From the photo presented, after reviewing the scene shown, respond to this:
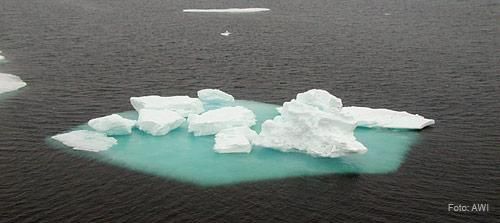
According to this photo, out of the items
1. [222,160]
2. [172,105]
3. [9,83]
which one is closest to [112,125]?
[172,105]

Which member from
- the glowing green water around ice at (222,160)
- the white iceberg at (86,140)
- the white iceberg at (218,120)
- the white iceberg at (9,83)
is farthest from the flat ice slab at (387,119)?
the white iceberg at (9,83)

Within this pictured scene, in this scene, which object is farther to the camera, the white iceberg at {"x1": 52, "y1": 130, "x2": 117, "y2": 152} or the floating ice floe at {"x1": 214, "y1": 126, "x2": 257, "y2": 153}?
the white iceberg at {"x1": 52, "y1": 130, "x2": 117, "y2": 152}

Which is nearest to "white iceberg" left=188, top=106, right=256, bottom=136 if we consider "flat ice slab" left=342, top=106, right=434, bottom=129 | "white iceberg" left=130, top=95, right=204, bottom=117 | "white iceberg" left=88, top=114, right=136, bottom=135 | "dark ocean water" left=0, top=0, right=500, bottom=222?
"white iceberg" left=130, top=95, right=204, bottom=117

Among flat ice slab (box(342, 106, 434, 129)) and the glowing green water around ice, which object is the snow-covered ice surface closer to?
the glowing green water around ice

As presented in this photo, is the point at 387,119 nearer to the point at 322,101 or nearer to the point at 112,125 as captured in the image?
the point at 322,101

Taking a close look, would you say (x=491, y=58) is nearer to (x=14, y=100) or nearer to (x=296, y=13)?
(x=296, y=13)

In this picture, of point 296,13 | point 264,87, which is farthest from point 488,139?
point 296,13
